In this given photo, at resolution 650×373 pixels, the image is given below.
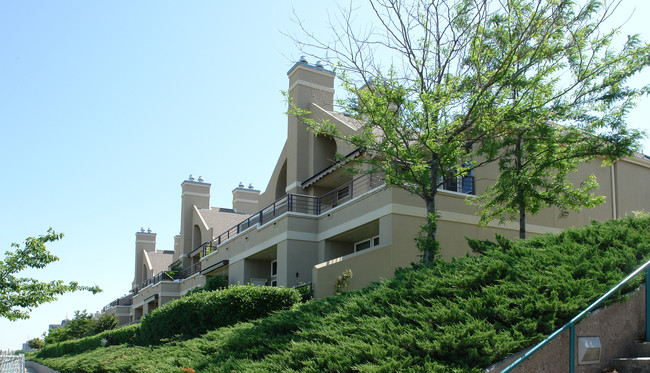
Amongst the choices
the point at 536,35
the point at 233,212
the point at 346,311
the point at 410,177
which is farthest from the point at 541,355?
the point at 233,212

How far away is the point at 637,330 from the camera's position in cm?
812

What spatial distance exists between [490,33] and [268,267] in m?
16.1

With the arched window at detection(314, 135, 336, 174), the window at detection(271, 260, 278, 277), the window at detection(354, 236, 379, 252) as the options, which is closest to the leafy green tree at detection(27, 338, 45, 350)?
the window at detection(271, 260, 278, 277)

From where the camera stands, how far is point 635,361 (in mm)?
7379

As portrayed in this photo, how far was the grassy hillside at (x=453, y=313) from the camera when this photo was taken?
7.51 m

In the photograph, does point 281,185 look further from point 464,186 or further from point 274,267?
point 464,186

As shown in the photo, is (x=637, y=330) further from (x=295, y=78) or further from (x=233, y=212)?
(x=233, y=212)

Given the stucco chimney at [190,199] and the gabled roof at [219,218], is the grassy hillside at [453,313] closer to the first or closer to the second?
the gabled roof at [219,218]

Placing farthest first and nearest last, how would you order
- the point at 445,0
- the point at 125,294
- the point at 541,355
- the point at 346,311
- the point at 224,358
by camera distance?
the point at 125,294
the point at 445,0
the point at 224,358
the point at 346,311
the point at 541,355

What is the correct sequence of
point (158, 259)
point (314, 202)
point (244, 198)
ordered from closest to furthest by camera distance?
1. point (314, 202)
2. point (244, 198)
3. point (158, 259)

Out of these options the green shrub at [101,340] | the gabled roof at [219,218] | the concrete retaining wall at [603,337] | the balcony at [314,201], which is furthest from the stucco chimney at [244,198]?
the concrete retaining wall at [603,337]

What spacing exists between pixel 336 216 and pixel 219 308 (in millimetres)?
7370

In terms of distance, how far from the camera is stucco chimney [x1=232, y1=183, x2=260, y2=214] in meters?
49.6

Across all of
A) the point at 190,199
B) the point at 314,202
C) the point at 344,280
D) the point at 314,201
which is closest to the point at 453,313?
the point at 344,280
